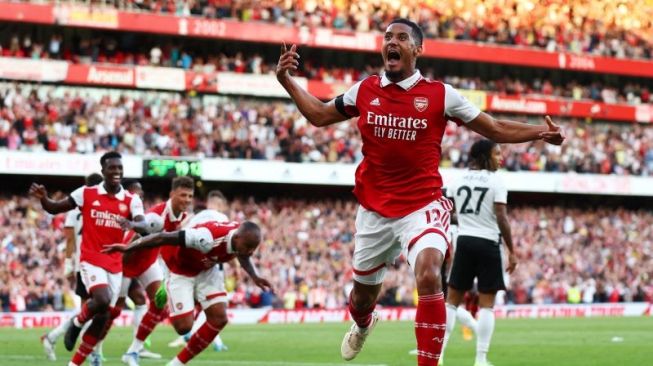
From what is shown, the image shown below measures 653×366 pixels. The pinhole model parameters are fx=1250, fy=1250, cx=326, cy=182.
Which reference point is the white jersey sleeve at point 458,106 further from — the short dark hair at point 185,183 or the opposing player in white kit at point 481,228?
the short dark hair at point 185,183

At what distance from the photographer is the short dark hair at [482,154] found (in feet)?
48.2

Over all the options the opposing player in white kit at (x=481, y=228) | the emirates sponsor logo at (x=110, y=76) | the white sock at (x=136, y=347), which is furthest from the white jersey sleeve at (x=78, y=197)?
the emirates sponsor logo at (x=110, y=76)

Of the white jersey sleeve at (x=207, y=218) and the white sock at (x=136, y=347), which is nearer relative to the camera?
the white jersey sleeve at (x=207, y=218)

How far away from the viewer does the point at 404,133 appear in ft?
33.2

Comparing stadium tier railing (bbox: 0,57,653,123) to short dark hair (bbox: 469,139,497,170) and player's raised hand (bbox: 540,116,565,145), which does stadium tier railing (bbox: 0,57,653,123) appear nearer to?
short dark hair (bbox: 469,139,497,170)

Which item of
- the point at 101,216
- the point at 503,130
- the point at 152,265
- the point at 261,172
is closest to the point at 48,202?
the point at 101,216

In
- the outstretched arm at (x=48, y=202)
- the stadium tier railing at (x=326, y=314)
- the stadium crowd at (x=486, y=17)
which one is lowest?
the stadium tier railing at (x=326, y=314)

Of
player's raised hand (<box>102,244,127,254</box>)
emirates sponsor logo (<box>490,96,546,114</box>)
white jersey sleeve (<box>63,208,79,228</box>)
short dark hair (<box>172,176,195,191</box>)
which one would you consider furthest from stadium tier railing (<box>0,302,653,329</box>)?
player's raised hand (<box>102,244,127,254</box>)

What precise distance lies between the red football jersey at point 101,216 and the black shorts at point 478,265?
3.89 m

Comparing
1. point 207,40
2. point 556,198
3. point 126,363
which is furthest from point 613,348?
point 556,198

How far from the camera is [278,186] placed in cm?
4506

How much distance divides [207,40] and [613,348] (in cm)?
3021

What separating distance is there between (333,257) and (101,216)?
2496 cm

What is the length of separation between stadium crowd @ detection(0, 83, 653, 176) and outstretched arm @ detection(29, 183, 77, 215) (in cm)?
2287
